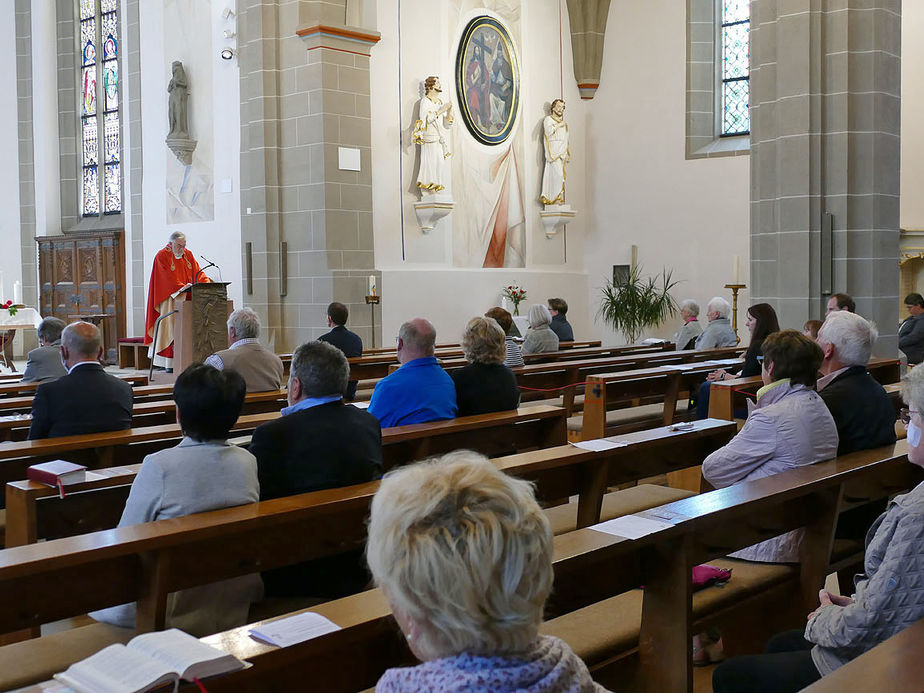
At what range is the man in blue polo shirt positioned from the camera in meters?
4.80

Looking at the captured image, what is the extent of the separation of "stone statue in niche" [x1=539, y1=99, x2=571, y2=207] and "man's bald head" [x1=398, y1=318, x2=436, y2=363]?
977 centimetres

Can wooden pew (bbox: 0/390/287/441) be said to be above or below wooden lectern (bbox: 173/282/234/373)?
below

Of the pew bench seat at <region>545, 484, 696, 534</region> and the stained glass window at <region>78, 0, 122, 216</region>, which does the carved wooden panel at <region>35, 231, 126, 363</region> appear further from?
the pew bench seat at <region>545, 484, 696, 534</region>

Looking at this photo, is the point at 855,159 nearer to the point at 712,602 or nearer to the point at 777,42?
the point at 777,42

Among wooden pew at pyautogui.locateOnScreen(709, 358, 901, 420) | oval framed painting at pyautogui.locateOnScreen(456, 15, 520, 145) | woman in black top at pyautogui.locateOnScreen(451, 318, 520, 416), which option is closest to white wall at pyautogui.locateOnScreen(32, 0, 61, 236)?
oval framed painting at pyautogui.locateOnScreen(456, 15, 520, 145)

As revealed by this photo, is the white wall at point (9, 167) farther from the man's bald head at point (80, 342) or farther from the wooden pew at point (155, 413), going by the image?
the man's bald head at point (80, 342)

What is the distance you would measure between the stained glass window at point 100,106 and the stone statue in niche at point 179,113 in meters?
3.52

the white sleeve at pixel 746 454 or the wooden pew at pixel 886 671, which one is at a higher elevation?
the white sleeve at pixel 746 454

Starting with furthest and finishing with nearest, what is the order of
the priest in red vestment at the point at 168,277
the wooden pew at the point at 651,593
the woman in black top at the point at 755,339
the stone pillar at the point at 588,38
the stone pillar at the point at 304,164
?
the stone pillar at the point at 588,38 < the stone pillar at the point at 304,164 < the priest in red vestment at the point at 168,277 < the woman in black top at the point at 755,339 < the wooden pew at the point at 651,593

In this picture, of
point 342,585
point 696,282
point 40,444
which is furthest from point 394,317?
point 342,585

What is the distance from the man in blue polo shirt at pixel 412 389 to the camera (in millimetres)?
4797

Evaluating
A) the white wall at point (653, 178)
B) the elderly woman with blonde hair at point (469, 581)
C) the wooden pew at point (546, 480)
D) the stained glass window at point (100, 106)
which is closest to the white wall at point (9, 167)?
the stained glass window at point (100, 106)

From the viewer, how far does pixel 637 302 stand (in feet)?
47.2

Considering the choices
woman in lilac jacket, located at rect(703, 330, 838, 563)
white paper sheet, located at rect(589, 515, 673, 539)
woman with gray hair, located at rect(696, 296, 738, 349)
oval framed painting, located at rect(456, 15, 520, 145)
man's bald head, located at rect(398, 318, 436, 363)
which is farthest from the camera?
oval framed painting, located at rect(456, 15, 520, 145)
